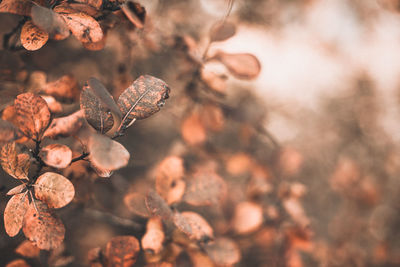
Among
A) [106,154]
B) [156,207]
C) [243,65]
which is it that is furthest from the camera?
[243,65]

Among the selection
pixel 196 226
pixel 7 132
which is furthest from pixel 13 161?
pixel 196 226

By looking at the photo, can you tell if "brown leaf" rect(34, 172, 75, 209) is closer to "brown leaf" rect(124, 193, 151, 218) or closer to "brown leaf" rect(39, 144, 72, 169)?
"brown leaf" rect(39, 144, 72, 169)

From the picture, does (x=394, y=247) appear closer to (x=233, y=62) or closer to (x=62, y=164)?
(x=233, y=62)

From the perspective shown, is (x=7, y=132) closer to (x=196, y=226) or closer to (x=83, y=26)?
(x=83, y=26)

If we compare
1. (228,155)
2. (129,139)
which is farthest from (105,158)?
(228,155)

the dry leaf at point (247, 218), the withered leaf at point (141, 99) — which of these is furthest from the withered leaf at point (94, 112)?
the dry leaf at point (247, 218)

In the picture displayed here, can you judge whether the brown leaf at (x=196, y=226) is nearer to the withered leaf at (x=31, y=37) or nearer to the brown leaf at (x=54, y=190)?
the brown leaf at (x=54, y=190)
